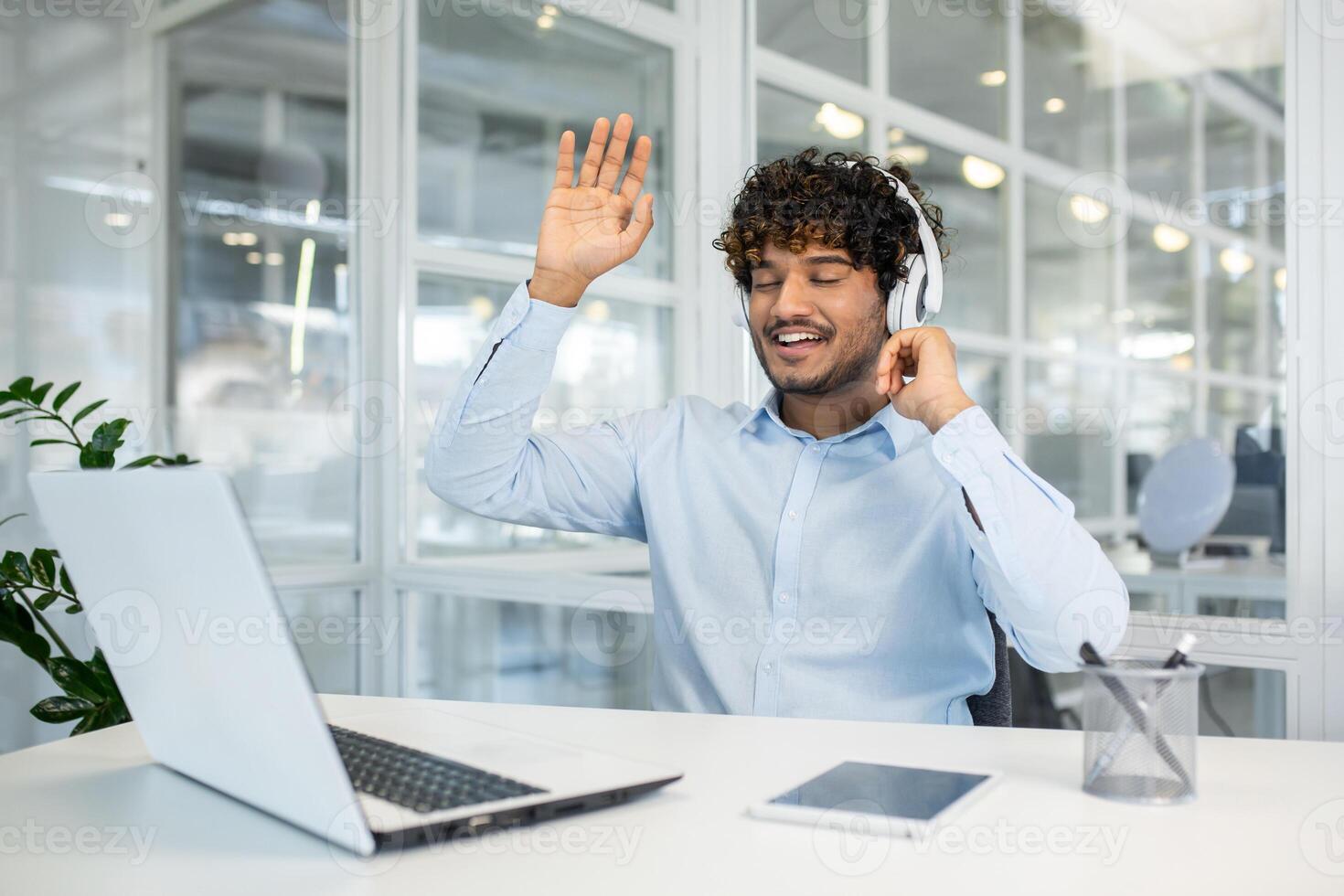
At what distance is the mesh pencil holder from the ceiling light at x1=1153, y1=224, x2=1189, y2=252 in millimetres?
2685

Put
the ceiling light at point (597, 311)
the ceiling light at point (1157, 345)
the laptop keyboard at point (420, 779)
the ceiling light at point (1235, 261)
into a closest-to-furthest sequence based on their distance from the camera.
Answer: the laptop keyboard at point (420, 779) < the ceiling light at point (1235, 261) < the ceiling light at point (597, 311) < the ceiling light at point (1157, 345)

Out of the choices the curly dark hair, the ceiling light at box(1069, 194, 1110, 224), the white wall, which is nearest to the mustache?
the curly dark hair

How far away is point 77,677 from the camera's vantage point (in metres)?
1.82

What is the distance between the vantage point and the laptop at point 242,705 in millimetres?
663

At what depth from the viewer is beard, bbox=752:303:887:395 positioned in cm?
158

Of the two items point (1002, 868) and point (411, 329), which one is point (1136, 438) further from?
point (1002, 868)

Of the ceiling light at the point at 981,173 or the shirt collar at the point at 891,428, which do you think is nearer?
the shirt collar at the point at 891,428

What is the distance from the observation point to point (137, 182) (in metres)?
3.04

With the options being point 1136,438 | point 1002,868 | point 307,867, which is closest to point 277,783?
point 307,867

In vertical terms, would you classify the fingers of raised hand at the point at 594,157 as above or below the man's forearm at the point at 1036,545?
above

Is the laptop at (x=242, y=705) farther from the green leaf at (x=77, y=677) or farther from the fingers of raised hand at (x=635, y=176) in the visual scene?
the green leaf at (x=77, y=677)

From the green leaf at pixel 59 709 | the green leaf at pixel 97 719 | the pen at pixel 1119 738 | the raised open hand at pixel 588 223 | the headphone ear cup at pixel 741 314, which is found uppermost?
the raised open hand at pixel 588 223

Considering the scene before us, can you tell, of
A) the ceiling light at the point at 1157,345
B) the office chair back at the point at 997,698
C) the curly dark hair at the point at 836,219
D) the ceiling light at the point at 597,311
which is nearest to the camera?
the office chair back at the point at 997,698

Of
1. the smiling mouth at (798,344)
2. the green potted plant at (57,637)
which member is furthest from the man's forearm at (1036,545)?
the green potted plant at (57,637)
